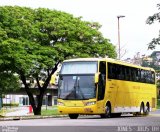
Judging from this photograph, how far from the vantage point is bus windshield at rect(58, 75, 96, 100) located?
30.1 m

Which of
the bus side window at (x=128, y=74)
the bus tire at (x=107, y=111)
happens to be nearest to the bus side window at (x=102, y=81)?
the bus tire at (x=107, y=111)

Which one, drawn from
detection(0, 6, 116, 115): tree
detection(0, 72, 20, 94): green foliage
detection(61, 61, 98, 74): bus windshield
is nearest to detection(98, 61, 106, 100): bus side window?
detection(61, 61, 98, 74): bus windshield

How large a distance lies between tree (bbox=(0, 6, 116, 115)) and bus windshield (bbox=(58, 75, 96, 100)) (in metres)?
12.9

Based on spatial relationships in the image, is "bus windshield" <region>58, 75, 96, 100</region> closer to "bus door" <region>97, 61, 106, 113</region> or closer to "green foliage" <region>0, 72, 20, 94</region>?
"bus door" <region>97, 61, 106, 113</region>

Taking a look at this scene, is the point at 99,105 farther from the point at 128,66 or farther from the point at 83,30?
the point at 83,30

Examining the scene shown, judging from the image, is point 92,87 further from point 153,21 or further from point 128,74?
point 153,21

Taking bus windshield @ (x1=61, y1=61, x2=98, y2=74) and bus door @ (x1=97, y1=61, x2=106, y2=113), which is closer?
bus windshield @ (x1=61, y1=61, x2=98, y2=74)

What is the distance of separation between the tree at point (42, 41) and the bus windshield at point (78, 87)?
12.9 m

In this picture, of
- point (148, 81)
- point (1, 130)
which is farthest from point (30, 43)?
point (1, 130)

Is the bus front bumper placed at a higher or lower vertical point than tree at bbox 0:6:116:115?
lower

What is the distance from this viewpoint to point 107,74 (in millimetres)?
31406

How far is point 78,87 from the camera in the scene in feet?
98.8

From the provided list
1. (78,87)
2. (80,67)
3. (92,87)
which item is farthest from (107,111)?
(80,67)

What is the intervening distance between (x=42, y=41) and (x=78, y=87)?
1879cm
